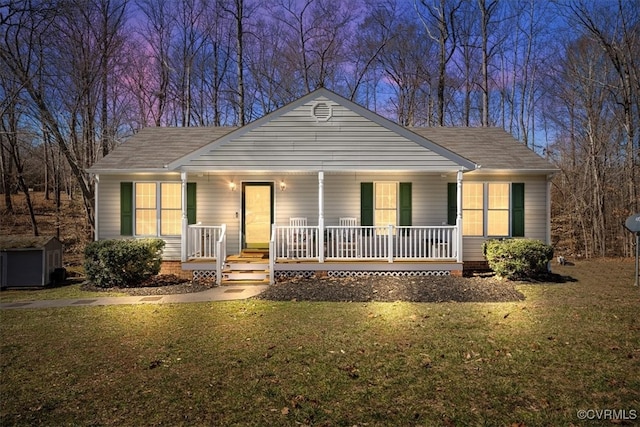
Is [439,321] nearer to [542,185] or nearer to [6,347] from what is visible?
[6,347]

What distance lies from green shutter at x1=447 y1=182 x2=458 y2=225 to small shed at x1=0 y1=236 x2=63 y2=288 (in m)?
12.1

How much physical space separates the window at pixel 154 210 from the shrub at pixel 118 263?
6.22ft

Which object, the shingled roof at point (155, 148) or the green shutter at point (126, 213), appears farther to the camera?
the green shutter at point (126, 213)

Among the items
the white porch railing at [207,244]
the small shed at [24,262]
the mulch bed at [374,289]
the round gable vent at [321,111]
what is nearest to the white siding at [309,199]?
the white porch railing at [207,244]

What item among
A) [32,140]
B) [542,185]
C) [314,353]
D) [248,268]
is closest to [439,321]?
[314,353]

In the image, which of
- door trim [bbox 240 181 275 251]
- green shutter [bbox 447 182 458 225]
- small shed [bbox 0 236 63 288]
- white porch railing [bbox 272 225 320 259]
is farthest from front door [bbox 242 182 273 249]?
green shutter [bbox 447 182 458 225]

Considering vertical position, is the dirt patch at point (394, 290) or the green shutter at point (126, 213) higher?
the green shutter at point (126, 213)

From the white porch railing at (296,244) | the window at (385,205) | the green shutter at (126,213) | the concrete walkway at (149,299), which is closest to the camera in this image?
the concrete walkway at (149,299)

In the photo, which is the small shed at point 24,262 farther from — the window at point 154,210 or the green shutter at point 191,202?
the green shutter at point 191,202

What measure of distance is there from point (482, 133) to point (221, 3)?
17270mm

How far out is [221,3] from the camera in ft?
82.3

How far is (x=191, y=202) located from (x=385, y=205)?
6247 millimetres

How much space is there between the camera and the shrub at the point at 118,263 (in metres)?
11.5

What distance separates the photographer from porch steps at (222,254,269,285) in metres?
11.9
